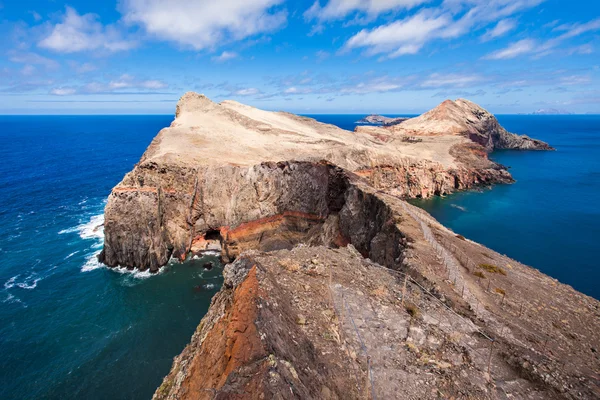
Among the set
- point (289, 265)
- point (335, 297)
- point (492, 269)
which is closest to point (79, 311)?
point (289, 265)

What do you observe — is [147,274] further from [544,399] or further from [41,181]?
[41,181]

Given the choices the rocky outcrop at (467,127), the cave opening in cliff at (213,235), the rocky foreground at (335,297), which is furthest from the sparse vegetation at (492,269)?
the rocky outcrop at (467,127)

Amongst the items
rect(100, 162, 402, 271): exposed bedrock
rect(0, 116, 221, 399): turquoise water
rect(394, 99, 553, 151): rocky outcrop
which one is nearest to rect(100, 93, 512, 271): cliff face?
rect(100, 162, 402, 271): exposed bedrock

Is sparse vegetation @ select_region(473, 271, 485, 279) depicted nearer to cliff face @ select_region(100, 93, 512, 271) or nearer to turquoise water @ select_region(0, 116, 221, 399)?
cliff face @ select_region(100, 93, 512, 271)

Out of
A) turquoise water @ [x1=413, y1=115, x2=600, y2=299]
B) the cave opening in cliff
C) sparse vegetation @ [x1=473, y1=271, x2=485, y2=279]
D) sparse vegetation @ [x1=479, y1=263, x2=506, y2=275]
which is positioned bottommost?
the cave opening in cliff

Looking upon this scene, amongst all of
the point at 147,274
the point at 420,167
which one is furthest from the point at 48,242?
the point at 420,167
